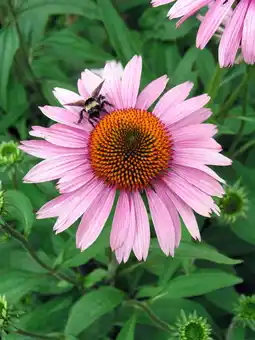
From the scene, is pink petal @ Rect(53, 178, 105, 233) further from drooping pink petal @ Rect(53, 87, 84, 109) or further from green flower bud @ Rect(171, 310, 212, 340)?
green flower bud @ Rect(171, 310, 212, 340)

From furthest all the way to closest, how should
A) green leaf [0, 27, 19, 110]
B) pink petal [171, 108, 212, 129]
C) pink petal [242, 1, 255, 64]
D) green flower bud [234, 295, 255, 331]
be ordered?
green leaf [0, 27, 19, 110], green flower bud [234, 295, 255, 331], pink petal [171, 108, 212, 129], pink petal [242, 1, 255, 64]

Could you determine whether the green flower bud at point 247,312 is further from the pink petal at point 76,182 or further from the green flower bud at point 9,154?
the green flower bud at point 9,154

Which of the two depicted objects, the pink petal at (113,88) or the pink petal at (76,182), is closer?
the pink petal at (76,182)

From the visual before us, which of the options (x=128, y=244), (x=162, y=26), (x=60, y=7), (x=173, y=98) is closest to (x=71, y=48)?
(x=60, y=7)

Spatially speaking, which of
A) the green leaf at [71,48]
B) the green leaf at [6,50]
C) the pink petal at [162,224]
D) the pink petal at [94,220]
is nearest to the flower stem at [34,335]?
the pink petal at [94,220]

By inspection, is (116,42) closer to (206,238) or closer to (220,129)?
(220,129)

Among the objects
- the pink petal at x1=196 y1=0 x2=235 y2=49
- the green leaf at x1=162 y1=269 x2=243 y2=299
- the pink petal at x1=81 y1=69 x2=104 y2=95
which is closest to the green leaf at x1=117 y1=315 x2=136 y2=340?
the green leaf at x1=162 y1=269 x2=243 y2=299

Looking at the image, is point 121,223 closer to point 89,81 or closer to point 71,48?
point 89,81
